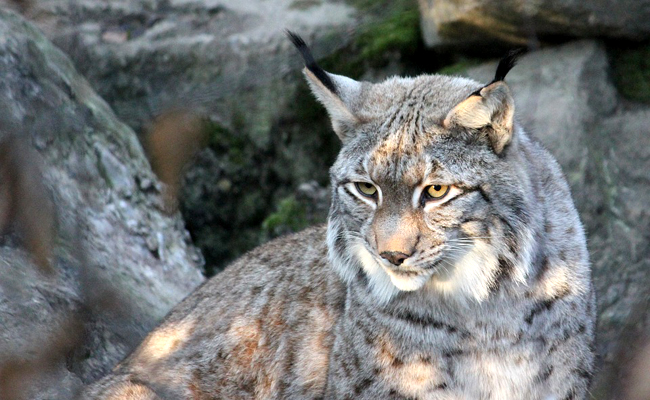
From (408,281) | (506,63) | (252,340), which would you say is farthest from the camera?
(252,340)

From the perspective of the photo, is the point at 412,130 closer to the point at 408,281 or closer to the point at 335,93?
the point at 335,93

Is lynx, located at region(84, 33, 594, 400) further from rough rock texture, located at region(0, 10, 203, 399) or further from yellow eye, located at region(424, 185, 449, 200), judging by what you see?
rough rock texture, located at region(0, 10, 203, 399)

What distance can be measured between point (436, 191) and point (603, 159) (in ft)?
10.0

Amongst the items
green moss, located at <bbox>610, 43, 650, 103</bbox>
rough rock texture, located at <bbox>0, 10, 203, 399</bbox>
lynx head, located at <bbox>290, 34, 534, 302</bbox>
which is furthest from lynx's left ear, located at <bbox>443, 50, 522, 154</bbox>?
green moss, located at <bbox>610, 43, 650, 103</bbox>

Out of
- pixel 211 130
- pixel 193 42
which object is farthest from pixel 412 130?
pixel 193 42

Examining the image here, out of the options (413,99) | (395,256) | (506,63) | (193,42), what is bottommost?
(395,256)

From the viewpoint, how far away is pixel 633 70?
21.0ft

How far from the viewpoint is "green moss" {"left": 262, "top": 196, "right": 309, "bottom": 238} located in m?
7.28

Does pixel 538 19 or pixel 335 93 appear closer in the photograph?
pixel 335 93

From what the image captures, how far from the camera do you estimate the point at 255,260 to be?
4.77m

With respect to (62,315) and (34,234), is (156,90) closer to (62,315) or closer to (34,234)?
(62,315)

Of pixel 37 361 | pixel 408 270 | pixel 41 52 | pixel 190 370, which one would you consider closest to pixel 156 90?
pixel 41 52

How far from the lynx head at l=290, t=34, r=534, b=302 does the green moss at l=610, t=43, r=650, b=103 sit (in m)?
2.87

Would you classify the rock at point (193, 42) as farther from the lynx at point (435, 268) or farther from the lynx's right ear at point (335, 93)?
the lynx at point (435, 268)
